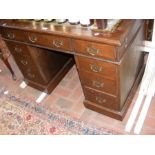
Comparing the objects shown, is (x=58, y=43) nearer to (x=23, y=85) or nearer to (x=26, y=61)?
(x=26, y=61)

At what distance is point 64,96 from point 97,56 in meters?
0.95

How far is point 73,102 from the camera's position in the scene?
2.09 m

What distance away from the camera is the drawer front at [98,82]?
1.51m

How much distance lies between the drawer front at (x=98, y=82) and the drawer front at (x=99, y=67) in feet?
0.16

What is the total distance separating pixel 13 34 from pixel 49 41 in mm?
433

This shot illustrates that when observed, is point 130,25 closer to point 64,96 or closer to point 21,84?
point 64,96

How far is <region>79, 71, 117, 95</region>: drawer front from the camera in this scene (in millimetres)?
1507

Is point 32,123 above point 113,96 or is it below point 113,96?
below

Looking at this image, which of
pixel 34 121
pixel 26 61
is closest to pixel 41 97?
pixel 34 121
